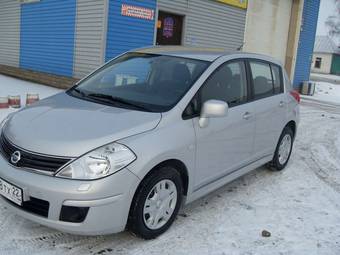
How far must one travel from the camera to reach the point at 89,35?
1171 centimetres

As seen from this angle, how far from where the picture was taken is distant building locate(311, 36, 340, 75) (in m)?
58.2

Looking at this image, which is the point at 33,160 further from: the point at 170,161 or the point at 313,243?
the point at 313,243

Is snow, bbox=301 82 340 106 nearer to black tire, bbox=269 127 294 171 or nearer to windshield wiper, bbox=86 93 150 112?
black tire, bbox=269 127 294 171

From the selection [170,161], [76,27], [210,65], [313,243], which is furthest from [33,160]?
[76,27]

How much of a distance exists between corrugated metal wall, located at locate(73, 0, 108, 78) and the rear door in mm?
6580

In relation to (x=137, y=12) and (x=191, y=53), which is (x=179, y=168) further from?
(x=137, y=12)

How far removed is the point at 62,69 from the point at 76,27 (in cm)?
151

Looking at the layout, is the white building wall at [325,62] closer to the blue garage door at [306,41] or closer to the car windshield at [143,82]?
the blue garage door at [306,41]

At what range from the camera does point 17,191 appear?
3238 millimetres

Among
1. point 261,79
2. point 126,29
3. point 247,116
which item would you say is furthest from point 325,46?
point 247,116

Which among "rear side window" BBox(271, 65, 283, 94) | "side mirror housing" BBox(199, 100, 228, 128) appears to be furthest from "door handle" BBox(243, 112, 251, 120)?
"rear side window" BBox(271, 65, 283, 94)

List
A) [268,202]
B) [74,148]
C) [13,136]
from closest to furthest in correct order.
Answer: [74,148] → [13,136] → [268,202]

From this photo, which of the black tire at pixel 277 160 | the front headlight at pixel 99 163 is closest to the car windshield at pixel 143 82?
the front headlight at pixel 99 163

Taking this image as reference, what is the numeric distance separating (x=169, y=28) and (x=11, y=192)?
10.6 m
